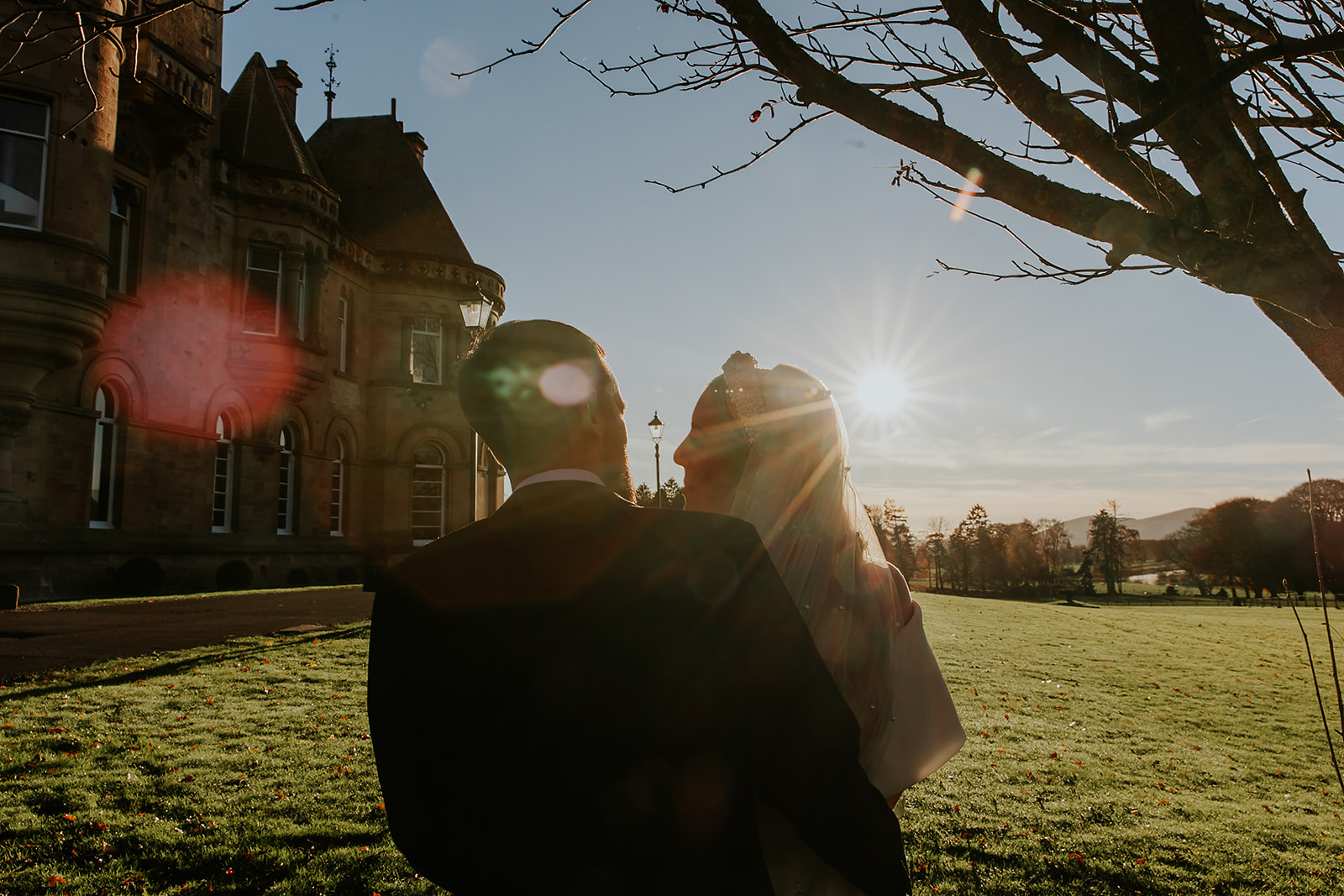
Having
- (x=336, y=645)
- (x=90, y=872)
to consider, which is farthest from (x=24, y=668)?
(x=90, y=872)

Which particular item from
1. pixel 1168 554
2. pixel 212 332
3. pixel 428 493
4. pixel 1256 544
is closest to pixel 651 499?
pixel 428 493

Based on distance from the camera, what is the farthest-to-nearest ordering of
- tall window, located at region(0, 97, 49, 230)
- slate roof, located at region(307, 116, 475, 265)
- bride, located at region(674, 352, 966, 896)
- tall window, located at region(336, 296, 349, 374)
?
slate roof, located at region(307, 116, 475, 265) → tall window, located at region(336, 296, 349, 374) → tall window, located at region(0, 97, 49, 230) → bride, located at region(674, 352, 966, 896)

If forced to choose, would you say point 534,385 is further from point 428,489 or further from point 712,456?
point 428,489

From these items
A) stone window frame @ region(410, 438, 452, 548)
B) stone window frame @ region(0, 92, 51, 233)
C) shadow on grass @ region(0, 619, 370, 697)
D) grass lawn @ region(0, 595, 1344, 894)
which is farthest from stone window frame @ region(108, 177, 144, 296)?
grass lawn @ region(0, 595, 1344, 894)

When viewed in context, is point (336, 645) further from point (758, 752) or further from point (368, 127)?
point (368, 127)

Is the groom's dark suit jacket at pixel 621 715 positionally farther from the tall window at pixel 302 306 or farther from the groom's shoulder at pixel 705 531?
the tall window at pixel 302 306

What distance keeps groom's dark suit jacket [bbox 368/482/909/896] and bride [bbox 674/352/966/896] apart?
1.24 feet

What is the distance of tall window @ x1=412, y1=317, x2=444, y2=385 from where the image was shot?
2681cm

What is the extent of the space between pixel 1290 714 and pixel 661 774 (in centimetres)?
1237

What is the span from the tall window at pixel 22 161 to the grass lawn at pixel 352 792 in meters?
10.7

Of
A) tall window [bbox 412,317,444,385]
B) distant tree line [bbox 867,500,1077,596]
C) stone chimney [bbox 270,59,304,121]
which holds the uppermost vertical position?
stone chimney [bbox 270,59,304,121]

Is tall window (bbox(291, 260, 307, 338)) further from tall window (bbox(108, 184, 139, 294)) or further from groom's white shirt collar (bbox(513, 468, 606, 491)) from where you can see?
groom's white shirt collar (bbox(513, 468, 606, 491))

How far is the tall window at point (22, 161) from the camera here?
1439 centimetres

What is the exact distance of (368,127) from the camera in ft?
97.8
